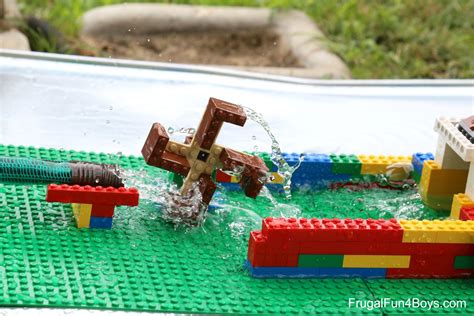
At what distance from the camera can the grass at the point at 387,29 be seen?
4406 mm

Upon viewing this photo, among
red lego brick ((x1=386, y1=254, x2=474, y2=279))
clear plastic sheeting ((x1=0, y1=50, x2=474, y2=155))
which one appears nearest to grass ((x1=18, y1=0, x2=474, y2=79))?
clear plastic sheeting ((x1=0, y1=50, x2=474, y2=155))

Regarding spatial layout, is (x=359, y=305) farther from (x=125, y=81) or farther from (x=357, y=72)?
(x=357, y=72)

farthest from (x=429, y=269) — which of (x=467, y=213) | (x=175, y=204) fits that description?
(x=175, y=204)

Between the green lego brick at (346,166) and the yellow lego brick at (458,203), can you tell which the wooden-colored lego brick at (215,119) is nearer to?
the green lego brick at (346,166)

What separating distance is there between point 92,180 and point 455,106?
1.53m

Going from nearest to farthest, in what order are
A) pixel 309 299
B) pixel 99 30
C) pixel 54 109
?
pixel 309 299 → pixel 54 109 → pixel 99 30

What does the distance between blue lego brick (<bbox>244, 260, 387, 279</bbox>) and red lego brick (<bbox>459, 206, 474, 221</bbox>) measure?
265mm

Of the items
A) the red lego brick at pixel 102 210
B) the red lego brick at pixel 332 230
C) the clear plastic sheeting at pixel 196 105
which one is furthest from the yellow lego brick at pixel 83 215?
the clear plastic sheeting at pixel 196 105

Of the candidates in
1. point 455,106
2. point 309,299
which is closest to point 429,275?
point 309,299

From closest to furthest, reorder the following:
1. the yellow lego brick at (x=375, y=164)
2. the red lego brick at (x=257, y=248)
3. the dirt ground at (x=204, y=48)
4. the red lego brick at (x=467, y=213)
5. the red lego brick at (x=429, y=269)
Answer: the red lego brick at (x=257, y=248), the red lego brick at (x=429, y=269), the red lego brick at (x=467, y=213), the yellow lego brick at (x=375, y=164), the dirt ground at (x=204, y=48)

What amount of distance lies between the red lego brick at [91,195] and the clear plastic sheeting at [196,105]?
61cm

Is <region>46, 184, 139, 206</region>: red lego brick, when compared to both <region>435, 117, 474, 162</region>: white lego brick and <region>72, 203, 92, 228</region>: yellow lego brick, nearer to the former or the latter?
<region>72, 203, 92, 228</region>: yellow lego brick

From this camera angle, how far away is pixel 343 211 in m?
2.53

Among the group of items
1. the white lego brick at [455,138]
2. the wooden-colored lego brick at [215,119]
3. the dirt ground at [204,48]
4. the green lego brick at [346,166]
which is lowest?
the dirt ground at [204,48]
